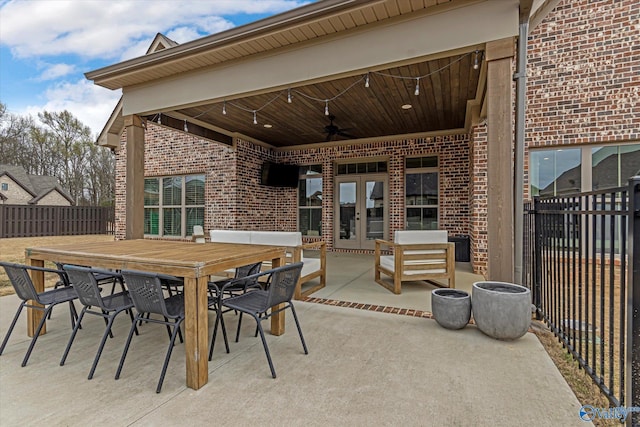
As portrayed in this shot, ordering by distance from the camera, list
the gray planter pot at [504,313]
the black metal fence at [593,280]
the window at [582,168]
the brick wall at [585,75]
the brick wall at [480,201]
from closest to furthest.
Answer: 1. the black metal fence at [593,280]
2. the gray planter pot at [504,313]
3. the brick wall at [585,75]
4. the window at [582,168]
5. the brick wall at [480,201]

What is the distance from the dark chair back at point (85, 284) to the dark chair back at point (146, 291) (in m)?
0.34

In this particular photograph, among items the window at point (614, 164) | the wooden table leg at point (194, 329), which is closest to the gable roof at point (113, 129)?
the wooden table leg at point (194, 329)

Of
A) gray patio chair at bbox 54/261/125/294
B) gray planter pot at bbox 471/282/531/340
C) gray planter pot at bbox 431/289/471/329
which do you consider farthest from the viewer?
gray planter pot at bbox 431/289/471/329

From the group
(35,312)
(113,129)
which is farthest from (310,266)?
(113,129)

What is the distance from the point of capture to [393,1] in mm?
3150

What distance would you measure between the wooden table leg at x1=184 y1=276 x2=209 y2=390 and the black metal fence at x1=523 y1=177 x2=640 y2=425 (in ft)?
7.07

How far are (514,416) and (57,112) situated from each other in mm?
27082

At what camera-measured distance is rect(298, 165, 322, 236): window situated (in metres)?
9.04

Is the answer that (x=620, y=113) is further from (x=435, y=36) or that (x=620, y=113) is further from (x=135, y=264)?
(x=135, y=264)

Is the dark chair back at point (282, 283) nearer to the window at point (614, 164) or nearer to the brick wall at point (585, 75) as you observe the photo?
the brick wall at point (585, 75)

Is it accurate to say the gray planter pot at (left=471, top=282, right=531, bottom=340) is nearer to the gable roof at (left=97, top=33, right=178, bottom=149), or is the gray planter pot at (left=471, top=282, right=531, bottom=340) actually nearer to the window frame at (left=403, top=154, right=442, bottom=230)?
the window frame at (left=403, top=154, right=442, bottom=230)

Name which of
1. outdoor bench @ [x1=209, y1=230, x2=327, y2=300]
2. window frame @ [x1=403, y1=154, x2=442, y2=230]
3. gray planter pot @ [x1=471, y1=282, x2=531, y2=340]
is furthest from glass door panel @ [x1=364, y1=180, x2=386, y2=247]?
gray planter pot @ [x1=471, y1=282, x2=531, y2=340]

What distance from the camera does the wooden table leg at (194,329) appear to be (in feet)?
6.61
